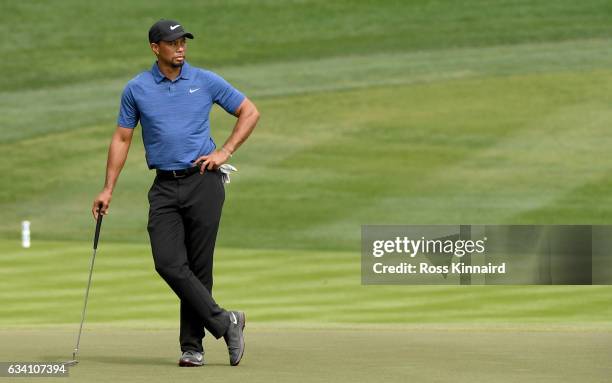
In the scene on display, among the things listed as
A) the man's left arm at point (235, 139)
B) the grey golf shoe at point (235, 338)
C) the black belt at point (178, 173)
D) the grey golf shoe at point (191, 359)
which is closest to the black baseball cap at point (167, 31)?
the man's left arm at point (235, 139)

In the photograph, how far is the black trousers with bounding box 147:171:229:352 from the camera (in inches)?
427

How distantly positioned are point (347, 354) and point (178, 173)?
1.63m

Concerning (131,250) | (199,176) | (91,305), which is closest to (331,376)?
(199,176)

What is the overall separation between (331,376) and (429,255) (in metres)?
11.0

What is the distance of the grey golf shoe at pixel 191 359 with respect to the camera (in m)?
10.8

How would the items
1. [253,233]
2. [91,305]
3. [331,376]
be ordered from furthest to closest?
[253,233]
[91,305]
[331,376]

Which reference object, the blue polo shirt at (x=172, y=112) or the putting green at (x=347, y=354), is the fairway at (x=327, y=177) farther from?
the blue polo shirt at (x=172, y=112)

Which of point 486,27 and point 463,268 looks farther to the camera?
point 486,27

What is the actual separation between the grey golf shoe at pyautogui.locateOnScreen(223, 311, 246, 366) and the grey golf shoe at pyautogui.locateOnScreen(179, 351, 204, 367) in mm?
195

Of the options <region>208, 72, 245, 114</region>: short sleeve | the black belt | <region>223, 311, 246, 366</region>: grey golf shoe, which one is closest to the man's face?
<region>208, 72, 245, 114</region>: short sleeve

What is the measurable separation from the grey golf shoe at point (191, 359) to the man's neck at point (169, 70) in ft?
5.59

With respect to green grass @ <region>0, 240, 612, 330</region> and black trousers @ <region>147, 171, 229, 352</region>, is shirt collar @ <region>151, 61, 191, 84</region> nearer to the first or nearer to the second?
black trousers @ <region>147, 171, 229, 352</region>

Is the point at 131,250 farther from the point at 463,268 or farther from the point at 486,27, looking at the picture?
the point at 486,27

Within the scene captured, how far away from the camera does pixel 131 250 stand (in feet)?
79.4
